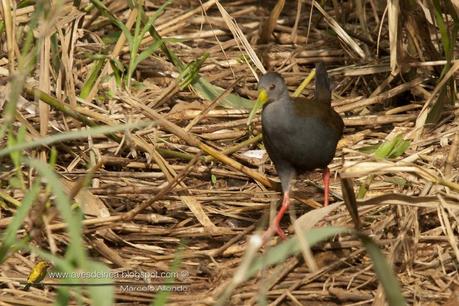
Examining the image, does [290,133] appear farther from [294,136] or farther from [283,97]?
[283,97]

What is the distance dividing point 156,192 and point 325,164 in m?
0.76

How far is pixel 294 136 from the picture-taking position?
4262mm

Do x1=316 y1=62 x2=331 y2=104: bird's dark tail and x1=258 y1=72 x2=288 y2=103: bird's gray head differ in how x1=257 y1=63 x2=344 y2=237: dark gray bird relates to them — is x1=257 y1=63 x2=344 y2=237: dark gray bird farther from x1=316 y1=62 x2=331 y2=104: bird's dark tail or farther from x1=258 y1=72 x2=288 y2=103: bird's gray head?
x1=316 y1=62 x2=331 y2=104: bird's dark tail

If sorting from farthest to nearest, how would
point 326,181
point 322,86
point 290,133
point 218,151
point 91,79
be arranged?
point 91,79 → point 322,86 → point 218,151 → point 326,181 → point 290,133

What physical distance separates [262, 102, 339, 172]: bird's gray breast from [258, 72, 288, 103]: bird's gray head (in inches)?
1.5

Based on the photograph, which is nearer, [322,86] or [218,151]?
[218,151]

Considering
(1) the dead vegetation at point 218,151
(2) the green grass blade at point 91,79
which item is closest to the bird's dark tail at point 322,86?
(1) the dead vegetation at point 218,151

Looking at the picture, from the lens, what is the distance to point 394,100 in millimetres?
5332

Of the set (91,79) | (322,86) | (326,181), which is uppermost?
(91,79)

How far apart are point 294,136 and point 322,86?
631 millimetres

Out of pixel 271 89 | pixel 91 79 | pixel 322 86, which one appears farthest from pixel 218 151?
pixel 91 79

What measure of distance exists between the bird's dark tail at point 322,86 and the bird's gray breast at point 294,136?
1.51 ft

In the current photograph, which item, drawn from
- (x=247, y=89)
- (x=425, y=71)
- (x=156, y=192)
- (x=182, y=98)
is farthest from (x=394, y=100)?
(x=156, y=192)

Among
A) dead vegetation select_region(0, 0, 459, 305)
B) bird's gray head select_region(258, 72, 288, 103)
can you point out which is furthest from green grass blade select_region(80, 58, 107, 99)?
bird's gray head select_region(258, 72, 288, 103)
